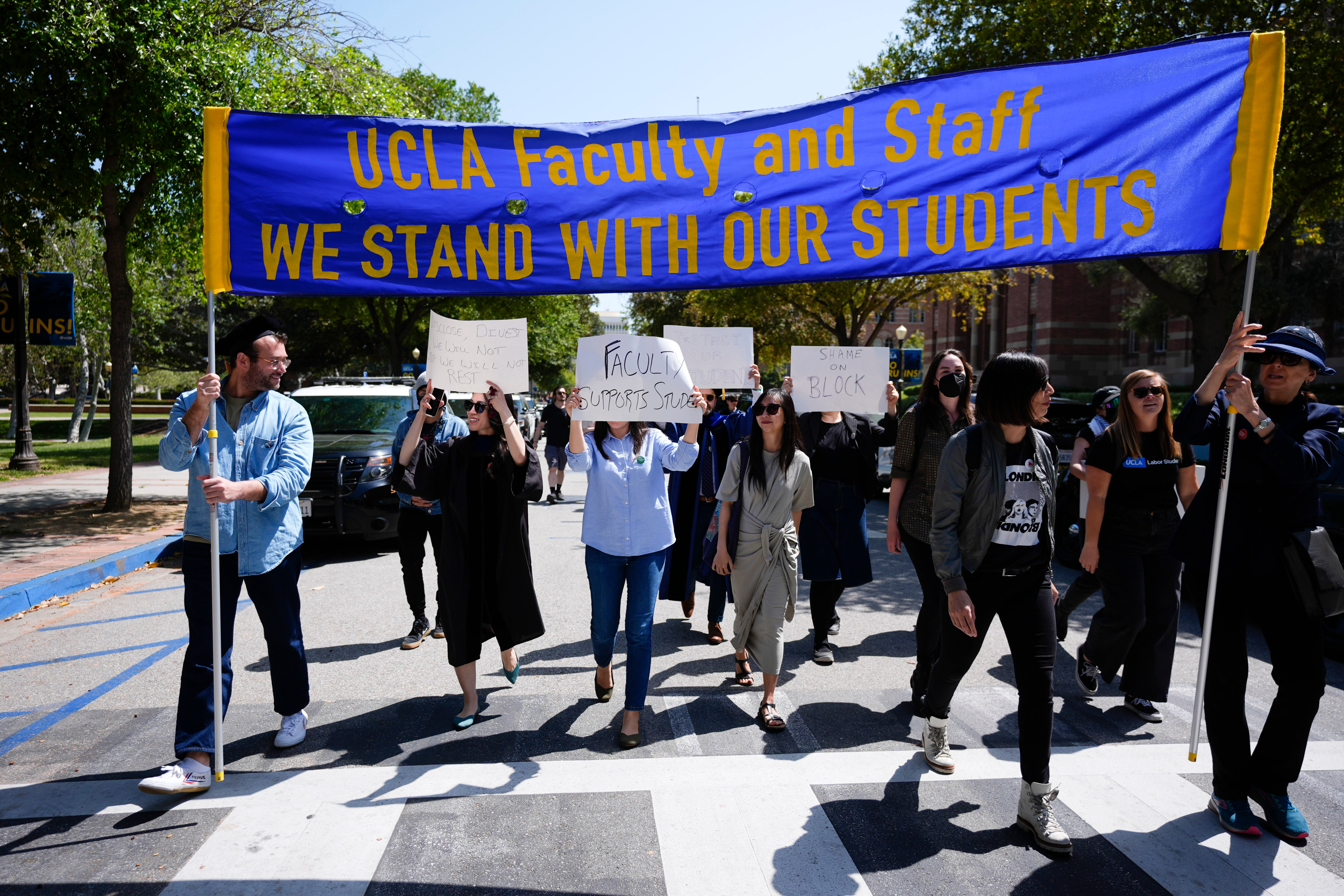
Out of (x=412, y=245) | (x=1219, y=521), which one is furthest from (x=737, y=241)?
(x=1219, y=521)

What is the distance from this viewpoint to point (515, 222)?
4.20 meters

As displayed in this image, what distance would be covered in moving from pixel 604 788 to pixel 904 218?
9.66 ft

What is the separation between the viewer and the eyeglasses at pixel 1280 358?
3461 mm

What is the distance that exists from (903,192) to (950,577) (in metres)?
1.79

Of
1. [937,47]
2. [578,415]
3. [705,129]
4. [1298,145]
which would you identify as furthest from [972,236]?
[937,47]

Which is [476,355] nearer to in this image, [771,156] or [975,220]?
[771,156]

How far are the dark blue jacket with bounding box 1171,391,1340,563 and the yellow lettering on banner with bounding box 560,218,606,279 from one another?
104 inches

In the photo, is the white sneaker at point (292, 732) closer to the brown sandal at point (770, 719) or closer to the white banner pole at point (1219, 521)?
the brown sandal at point (770, 719)

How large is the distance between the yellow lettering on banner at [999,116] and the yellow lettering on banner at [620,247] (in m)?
1.74

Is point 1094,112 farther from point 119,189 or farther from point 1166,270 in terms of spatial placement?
point 1166,270

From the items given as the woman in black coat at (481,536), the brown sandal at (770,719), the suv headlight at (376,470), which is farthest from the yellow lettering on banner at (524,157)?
the suv headlight at (376,470)

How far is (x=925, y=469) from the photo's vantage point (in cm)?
487

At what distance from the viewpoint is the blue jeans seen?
14.5ft

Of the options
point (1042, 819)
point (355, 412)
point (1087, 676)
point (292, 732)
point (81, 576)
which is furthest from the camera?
point (355, 412)
